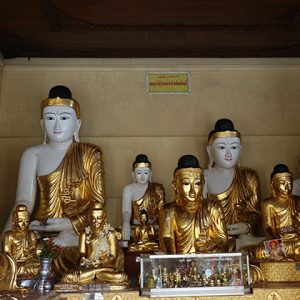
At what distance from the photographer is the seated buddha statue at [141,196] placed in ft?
12.2

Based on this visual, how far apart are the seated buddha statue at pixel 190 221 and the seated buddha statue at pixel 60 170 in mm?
852

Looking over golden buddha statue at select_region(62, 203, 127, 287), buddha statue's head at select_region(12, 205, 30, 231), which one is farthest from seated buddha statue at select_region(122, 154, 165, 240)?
buddha statue's head at select_region(12, 205, 30, 231)

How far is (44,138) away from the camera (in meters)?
4.15

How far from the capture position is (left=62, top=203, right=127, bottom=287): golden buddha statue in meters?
2.60

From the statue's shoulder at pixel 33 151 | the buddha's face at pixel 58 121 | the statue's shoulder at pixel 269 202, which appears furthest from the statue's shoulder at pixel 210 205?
the statue's shoulder at pixel 33 151

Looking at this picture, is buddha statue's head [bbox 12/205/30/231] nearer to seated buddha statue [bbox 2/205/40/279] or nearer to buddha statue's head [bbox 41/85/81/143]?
seated buddha statue [bbox 2/205/40/279]

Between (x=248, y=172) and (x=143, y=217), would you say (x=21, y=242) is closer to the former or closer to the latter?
(x=143, y=217)

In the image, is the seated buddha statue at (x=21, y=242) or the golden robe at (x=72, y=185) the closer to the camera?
the seated buddha statue at (x=21, y=242)

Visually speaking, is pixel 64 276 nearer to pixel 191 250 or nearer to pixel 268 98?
pixel 191 250

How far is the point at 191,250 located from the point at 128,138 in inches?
63.4

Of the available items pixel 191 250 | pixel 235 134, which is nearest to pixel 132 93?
pixel 235 134

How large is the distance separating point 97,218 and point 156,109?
1.74m

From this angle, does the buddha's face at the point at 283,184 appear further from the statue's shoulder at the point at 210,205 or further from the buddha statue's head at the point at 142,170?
the buddha statue's head at the point at 142,170
